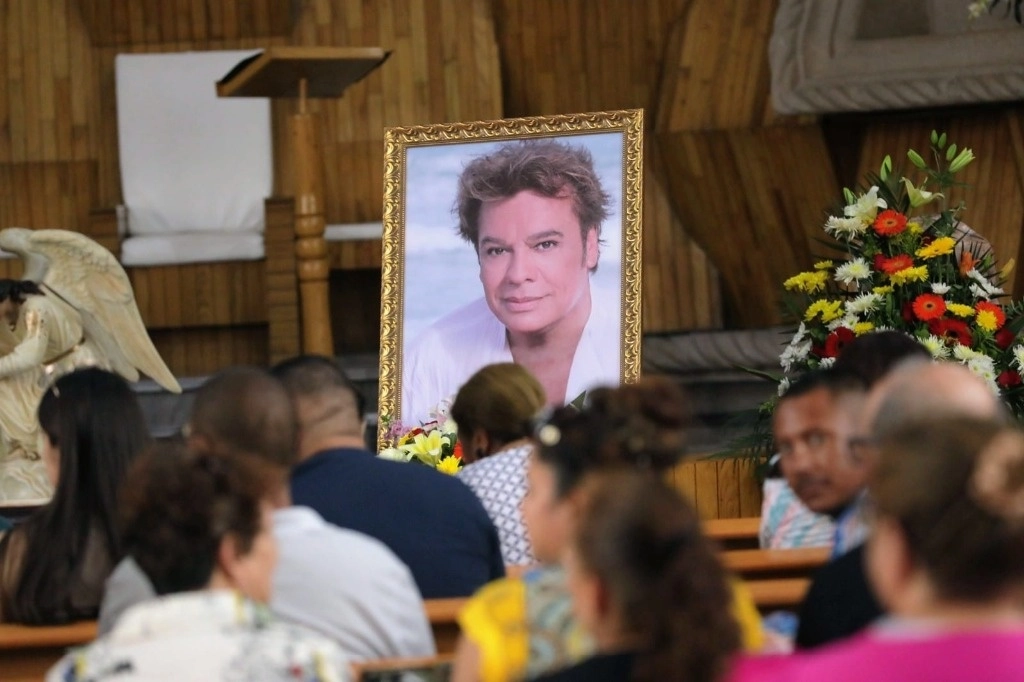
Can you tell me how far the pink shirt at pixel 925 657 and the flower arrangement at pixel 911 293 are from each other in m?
2.97

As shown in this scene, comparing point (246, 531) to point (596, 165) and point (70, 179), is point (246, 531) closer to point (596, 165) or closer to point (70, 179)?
point (596, 165)

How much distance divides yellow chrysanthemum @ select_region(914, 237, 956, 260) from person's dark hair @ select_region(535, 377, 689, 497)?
2.83 m

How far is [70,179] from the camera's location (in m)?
8.01

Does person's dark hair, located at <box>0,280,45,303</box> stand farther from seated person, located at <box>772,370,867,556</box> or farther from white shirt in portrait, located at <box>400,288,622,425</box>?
seated person, located at <box>772,370,867,556</box>

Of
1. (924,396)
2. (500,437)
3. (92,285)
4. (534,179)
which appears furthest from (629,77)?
(924,396)

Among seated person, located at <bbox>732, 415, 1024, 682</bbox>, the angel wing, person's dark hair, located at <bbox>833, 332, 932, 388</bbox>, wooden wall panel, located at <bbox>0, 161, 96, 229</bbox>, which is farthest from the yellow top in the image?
wooden wall panel, located at <bbox>0, 161, 96, 229</bbox>

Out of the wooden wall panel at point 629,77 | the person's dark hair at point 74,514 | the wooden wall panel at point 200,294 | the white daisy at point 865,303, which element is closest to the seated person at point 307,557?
the person's dark hair at point 74,514

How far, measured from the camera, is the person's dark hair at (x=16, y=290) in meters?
5.69

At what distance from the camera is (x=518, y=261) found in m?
5.64

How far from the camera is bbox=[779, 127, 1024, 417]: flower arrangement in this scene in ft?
15.1

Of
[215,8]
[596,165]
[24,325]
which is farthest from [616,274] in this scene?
[215,8]

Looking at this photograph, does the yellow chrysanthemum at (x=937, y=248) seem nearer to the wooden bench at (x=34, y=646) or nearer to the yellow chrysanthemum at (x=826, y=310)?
the yellow chrysanthemum at (x=826, y=310)

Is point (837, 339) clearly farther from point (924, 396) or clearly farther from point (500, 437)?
point (924, 396)

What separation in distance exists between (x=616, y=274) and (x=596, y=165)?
349mm
